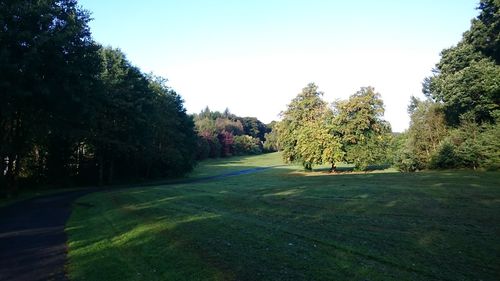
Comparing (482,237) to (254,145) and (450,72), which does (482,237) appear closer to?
(450,72)

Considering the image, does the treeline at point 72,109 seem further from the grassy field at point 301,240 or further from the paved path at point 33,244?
the grassy field at point 301,240

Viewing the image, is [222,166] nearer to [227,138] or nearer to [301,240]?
[227,138]

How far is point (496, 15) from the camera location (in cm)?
2828

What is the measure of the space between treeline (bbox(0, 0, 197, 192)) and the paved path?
9001 millimetres

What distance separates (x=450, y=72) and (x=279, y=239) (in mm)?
34062

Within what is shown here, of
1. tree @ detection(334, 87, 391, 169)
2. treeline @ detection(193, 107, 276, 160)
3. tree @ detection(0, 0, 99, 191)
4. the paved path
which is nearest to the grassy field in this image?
the paved path

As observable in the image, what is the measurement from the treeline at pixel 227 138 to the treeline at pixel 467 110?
4992 cm

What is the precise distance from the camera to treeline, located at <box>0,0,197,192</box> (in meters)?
22.6

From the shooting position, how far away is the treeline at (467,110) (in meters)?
27.8

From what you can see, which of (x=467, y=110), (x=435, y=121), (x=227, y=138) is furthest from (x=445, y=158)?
(x=227, y=138)

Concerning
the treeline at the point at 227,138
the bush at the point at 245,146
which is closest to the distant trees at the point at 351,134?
the treeline at the point at 227,138

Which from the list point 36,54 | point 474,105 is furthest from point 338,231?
point 474,105

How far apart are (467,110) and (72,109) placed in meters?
32.6

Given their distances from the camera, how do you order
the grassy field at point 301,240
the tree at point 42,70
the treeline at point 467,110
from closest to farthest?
the grassy field at point 301,240 → the tree at point 42,70 → the treeline at point 467,110
